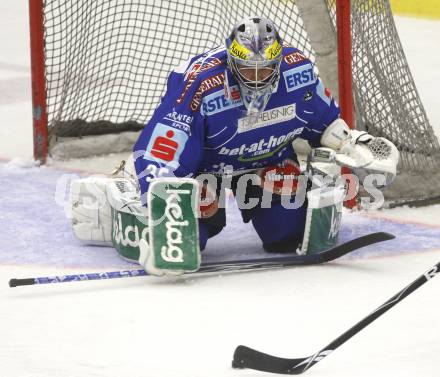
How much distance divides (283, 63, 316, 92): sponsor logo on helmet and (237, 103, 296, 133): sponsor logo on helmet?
0.07m

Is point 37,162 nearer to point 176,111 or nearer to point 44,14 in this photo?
point 44,14

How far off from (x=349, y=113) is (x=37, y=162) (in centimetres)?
151

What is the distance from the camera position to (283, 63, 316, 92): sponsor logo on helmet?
406cm

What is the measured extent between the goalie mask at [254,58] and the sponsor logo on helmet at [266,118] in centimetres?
6

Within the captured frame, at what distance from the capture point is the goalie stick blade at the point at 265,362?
3188 mm

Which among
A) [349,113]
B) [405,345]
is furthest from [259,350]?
[349,113]

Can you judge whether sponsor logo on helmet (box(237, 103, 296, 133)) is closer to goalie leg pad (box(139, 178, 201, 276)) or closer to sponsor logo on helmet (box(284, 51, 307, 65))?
sponsor logo on helmet (box(284, 51, 307, 65))

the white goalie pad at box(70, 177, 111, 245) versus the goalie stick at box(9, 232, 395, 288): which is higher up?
the white goalie pad at box(70, 177, 111, 245)

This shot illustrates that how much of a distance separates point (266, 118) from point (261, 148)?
13 centimetres

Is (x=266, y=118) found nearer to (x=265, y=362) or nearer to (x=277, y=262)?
(x=277, y=262)

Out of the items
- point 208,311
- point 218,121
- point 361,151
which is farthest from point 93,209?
point 361,151

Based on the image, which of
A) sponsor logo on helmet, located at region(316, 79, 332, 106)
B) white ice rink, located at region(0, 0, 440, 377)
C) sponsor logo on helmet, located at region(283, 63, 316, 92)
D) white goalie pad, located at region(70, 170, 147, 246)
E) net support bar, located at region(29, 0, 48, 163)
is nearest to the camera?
white ice rink, located at region(0, 0, 440, 377)

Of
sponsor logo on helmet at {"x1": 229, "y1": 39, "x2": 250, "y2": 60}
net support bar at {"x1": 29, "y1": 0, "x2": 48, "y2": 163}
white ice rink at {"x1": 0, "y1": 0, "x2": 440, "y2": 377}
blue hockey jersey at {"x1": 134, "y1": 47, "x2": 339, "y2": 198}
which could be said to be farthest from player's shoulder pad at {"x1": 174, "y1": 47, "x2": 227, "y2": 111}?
net support bar at {"x1": 29, "y1": 0, "x2": 48, "y2": 163}

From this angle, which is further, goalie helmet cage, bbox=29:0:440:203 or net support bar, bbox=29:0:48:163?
net support bar, bbox=29:0:48:163
